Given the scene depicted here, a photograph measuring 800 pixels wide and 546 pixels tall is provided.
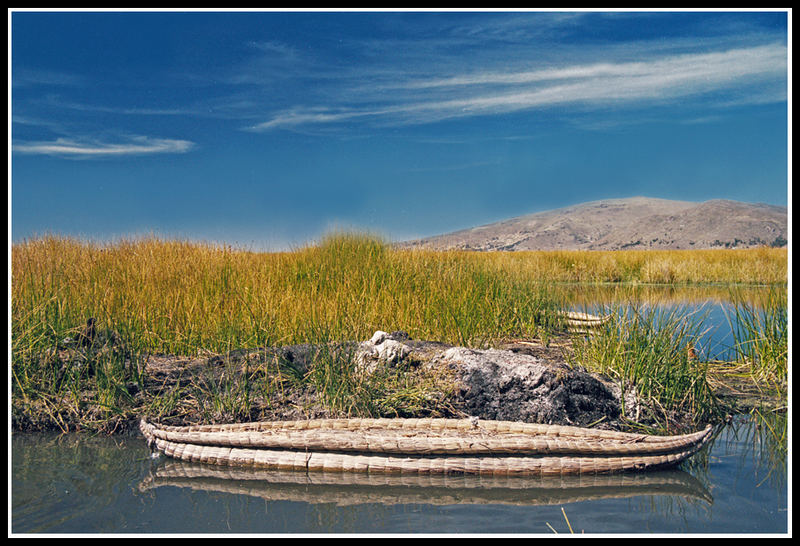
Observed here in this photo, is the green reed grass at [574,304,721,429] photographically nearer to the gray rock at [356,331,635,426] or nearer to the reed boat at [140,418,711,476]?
the gray rock at [356,331,635,426]

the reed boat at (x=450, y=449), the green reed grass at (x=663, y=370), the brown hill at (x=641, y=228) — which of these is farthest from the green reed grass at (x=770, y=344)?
the brown hill at (x=641, y=228)

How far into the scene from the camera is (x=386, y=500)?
12.9 ft

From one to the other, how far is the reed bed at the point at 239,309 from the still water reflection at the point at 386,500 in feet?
3.84

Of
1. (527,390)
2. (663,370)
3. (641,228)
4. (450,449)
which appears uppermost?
(641,228)

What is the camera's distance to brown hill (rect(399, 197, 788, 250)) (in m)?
87.1

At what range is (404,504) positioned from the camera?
3875 millimetres

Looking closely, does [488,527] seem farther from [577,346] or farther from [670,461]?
[577,346]

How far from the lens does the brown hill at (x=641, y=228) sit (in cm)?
8706

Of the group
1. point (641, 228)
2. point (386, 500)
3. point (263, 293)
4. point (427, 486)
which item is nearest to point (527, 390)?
point (427, 486)

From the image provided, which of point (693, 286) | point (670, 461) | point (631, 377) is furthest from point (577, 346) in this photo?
point (693, 286)

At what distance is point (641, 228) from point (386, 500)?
107 meters

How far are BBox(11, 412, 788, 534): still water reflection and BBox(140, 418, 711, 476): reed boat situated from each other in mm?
87

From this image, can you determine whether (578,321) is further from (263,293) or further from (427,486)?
(427,486)

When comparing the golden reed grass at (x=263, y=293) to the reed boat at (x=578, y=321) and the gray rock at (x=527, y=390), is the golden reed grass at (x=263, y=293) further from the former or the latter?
the gray rock at (x=527, y=390)
